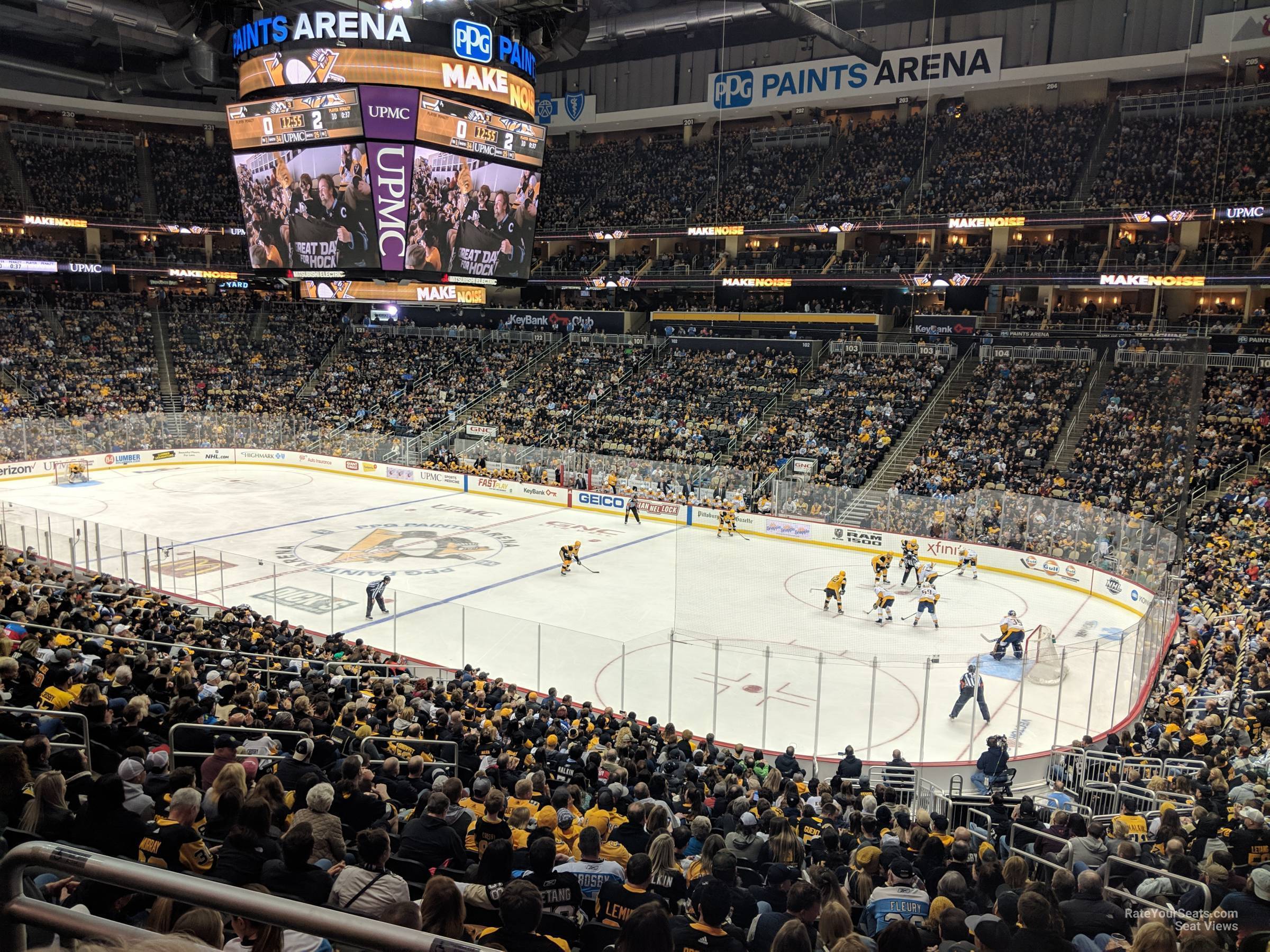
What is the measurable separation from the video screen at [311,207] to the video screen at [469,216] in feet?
4.04

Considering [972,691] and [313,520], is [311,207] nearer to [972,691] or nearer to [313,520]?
[313,520]

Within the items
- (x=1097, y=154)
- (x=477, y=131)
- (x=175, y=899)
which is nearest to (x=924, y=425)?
(x=1097, y=154)

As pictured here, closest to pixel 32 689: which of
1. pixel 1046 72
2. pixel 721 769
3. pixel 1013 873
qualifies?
pixel 721 769

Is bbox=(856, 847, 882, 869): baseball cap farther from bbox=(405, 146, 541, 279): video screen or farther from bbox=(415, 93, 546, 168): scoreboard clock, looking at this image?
bbox=(415, 93, 546, 168): scoreboard clock

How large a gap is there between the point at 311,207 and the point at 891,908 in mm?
22543

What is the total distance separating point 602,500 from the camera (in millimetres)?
34625

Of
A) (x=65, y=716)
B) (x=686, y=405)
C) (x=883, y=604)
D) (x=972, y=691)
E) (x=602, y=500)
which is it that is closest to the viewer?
(x=65, y=716)

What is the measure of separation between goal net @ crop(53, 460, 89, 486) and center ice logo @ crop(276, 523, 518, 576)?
14.7m

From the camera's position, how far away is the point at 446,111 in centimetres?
2245

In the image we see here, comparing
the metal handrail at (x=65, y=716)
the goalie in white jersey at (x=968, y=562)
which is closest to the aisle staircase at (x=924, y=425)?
the goalie in white jersey at (x=968, y=562)

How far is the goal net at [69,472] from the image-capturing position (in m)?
36.4

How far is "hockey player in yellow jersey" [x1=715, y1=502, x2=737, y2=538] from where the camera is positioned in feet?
101

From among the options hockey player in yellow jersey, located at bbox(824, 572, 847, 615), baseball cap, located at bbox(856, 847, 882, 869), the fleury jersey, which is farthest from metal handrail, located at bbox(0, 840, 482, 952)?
hockey player in yellow jersey, located at bbox(824, 572, 847, 615)

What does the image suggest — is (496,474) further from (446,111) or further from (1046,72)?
(1046,72)
